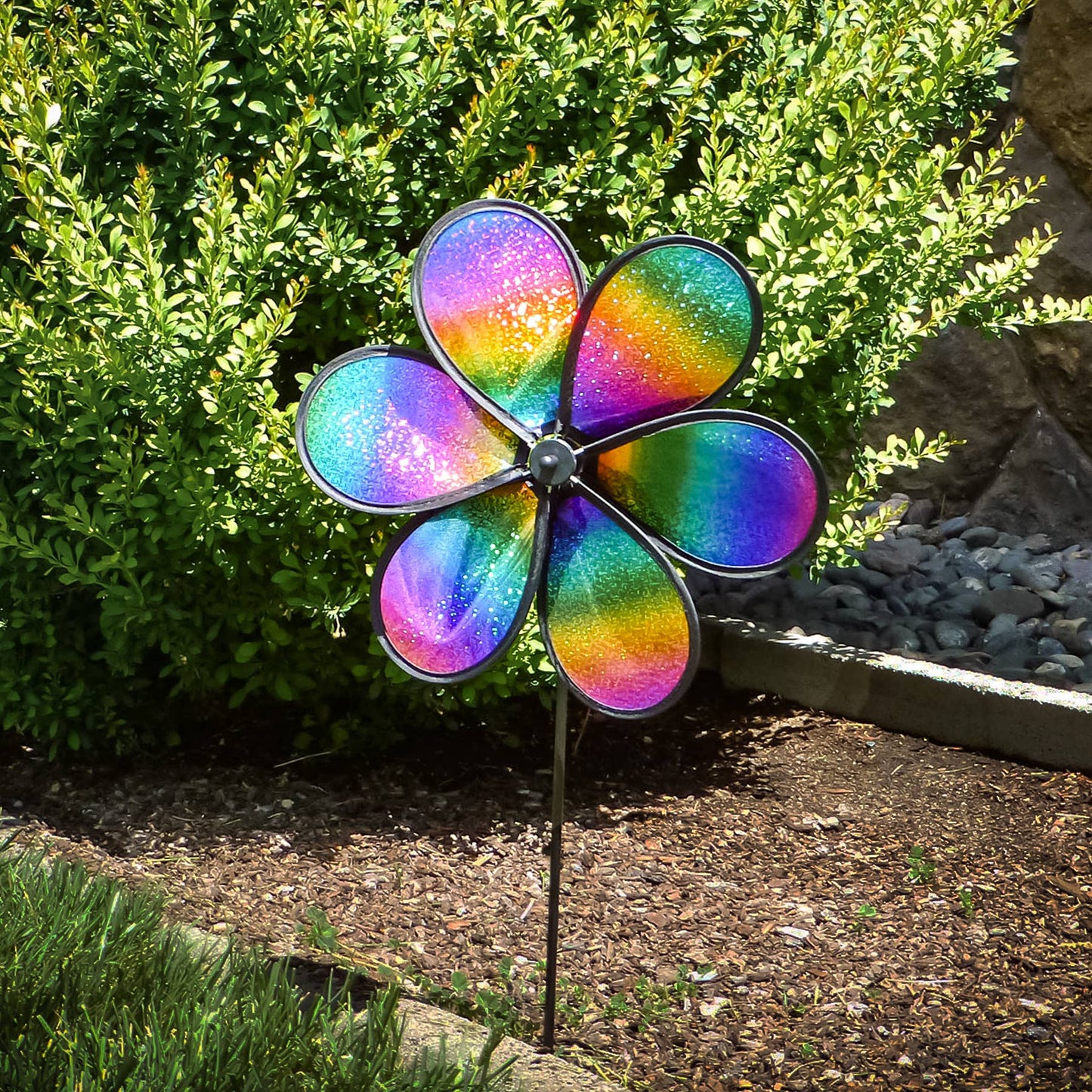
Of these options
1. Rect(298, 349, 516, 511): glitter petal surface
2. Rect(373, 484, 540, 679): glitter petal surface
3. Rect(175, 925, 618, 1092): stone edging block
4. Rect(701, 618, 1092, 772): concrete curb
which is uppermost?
Rect(298, 349, 516, 511): glitter petal surface

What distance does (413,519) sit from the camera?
2137mm

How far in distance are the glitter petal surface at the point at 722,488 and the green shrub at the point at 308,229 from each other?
947 mm

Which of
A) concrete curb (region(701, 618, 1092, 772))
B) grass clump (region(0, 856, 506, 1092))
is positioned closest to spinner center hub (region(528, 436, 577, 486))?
grass clump (region(0, 856, 506, 1092))

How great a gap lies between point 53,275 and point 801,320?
1.65 m

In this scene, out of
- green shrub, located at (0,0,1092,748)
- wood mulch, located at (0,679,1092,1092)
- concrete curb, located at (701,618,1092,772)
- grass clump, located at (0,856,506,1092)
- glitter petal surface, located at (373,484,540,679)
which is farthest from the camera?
concrete curb, located at (701,618,1092,772)

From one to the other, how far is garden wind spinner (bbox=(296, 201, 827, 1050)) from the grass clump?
19.4 inches

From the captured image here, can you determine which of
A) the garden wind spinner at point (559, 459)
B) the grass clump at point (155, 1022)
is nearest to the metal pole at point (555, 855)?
the garden wind spinner at point (559, 459)

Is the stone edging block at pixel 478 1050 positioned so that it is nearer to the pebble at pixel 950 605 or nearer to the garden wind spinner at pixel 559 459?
the garden wind spinner at pixel 559 459

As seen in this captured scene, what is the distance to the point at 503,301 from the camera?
214cm

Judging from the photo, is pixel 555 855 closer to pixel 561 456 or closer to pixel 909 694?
pixel 561 456

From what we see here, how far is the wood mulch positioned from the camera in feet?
7.70

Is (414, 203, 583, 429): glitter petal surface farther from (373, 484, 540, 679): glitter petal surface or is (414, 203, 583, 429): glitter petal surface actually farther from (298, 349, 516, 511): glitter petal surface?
(373, 484, 540, 679): glitter petal surface

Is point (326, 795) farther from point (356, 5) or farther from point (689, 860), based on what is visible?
point (356, 5)

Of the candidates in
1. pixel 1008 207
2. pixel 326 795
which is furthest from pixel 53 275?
pixel 1008 207
